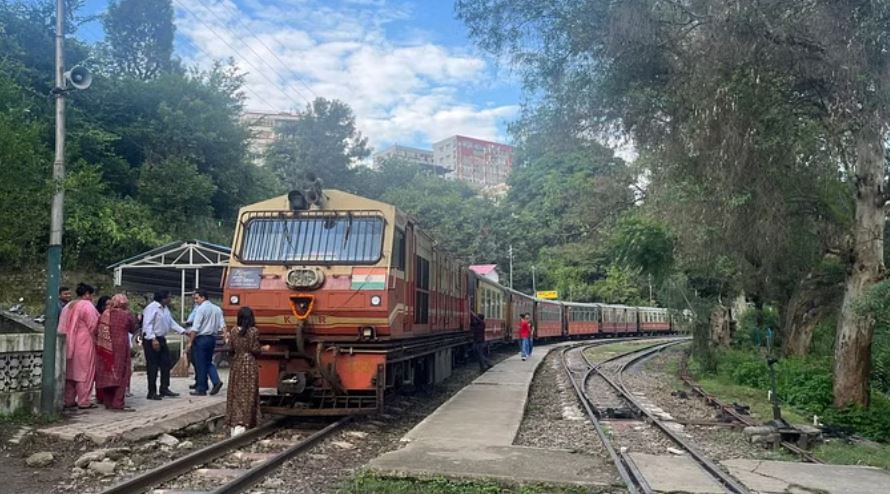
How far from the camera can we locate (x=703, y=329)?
68.8 feet

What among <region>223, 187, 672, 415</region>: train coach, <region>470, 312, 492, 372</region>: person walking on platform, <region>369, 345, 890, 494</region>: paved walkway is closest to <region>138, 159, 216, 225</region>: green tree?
<region>470, 312, 492, 372</region>: person walking on platform

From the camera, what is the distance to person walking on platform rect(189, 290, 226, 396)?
1077cm

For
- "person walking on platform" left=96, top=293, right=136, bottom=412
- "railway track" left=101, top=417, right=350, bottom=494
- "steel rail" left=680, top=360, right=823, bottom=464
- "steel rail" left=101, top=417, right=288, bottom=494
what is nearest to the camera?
"steel rail" left=101, top=417, right=288, bottom=494

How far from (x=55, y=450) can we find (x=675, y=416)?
9.47 metres

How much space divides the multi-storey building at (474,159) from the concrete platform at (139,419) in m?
130

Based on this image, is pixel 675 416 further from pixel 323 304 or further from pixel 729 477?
pixel 323 304

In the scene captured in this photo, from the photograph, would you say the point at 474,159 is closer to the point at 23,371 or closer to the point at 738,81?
the point at 738,81

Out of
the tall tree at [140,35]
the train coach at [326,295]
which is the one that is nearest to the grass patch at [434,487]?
the train coach at [326,295]

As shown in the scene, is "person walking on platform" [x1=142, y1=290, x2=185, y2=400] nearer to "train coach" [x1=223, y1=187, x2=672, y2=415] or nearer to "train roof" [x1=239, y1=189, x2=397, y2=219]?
"train coach" [x1=223, y1=187, x2=672, y2=415]

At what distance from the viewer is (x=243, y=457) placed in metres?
7.25

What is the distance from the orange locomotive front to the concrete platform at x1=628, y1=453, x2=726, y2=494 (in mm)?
3351

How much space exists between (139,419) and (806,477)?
730 centimetres

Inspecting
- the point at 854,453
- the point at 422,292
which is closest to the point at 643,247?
the point at 422,292

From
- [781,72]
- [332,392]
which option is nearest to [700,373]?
[781,72]
